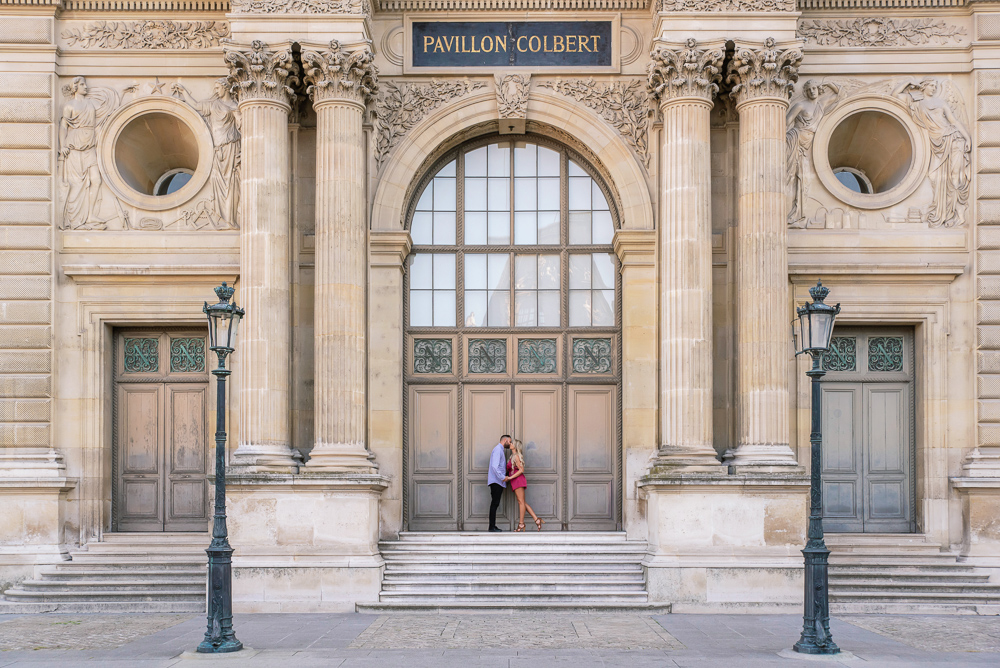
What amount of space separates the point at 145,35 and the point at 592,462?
11035 mm

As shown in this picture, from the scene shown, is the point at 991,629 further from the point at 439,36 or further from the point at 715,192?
the point at 439,36

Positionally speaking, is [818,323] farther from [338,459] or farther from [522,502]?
[338,459]

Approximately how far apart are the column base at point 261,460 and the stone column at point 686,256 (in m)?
6.01

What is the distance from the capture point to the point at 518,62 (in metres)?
19.0

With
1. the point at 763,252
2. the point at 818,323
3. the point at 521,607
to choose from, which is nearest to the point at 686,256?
the point at 763,252

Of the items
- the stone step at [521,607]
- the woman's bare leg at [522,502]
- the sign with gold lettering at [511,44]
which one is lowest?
the stone step at [521,607]

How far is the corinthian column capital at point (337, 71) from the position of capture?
1750 centimetres

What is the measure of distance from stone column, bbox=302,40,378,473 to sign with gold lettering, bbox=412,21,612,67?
5.30 ft

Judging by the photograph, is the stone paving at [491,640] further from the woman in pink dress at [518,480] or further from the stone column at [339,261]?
the stone column at [339,261]

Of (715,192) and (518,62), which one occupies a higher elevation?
(518,62)

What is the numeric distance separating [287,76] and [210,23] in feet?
7.82

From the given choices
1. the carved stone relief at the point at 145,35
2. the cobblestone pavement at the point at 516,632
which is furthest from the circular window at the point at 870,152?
the carved stone relief at the point at 145,35

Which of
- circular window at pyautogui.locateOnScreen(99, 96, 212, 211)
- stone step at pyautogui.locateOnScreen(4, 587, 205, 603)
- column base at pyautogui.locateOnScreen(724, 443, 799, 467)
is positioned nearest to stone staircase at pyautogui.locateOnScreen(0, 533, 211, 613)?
stone step at pyautogui.locateOnScreen(4, 587, 205, 603)

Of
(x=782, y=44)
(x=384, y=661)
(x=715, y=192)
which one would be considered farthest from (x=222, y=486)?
(x=782, y=44)
